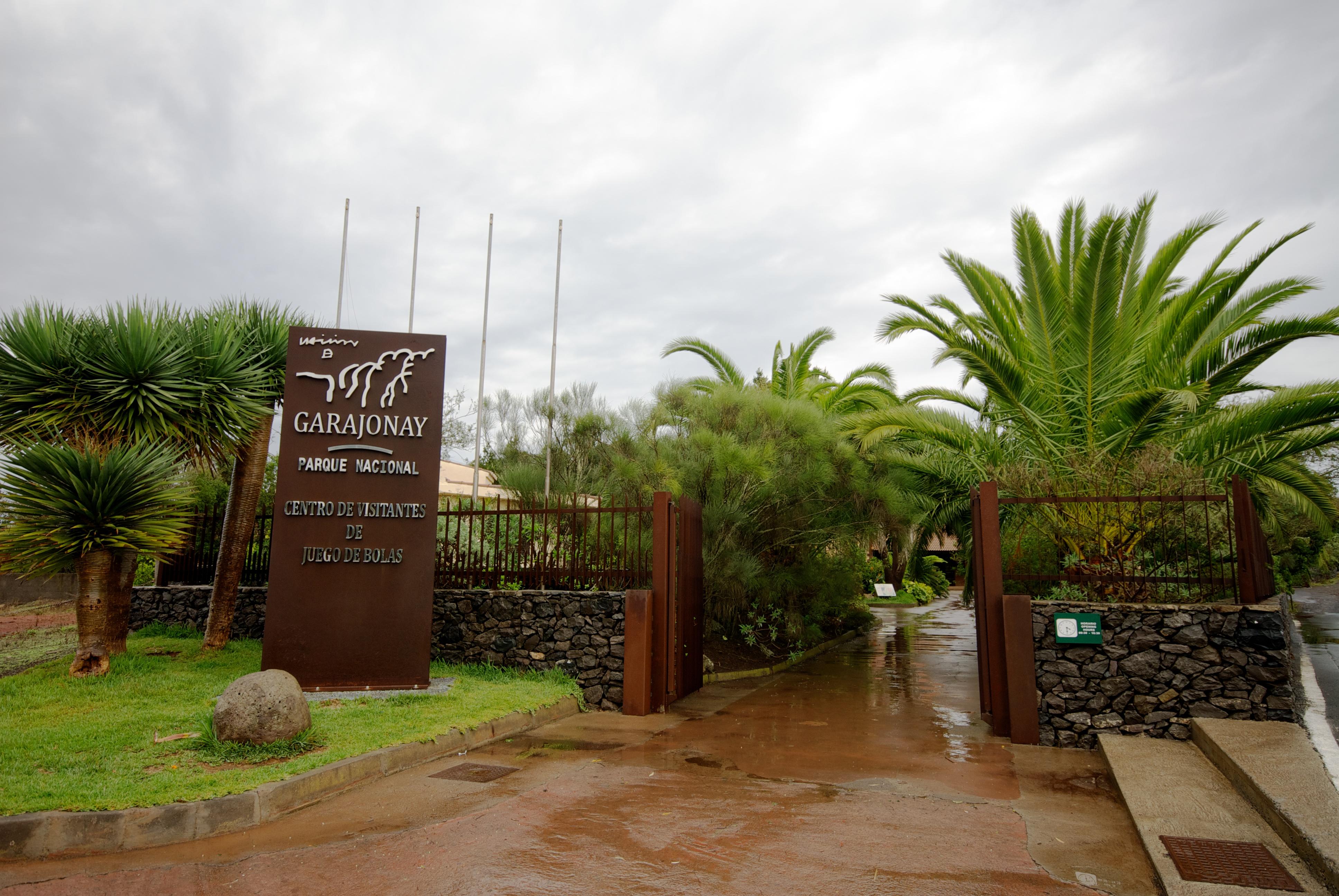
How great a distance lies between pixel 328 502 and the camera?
366 inches

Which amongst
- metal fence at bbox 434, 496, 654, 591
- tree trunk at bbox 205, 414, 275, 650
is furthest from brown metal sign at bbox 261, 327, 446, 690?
tree trunk at bbox 205, 414, 275, 650

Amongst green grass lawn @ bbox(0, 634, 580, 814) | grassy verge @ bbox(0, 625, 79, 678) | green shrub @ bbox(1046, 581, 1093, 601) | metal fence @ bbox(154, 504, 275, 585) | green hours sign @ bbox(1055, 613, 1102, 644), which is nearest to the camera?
green grass lawn @ bbox(0, 634, 580, 814)

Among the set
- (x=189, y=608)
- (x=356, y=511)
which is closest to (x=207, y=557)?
(x=189, y=608)

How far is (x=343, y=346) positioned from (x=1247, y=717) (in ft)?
32.0

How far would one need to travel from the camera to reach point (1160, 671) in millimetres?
7438

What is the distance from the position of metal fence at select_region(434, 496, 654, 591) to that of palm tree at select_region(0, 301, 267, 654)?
3.01 m

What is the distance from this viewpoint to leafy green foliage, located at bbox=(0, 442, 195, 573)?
336 inches

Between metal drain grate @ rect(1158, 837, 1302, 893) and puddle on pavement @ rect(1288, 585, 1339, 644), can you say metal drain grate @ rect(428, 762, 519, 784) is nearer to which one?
metal drain grate @ rect(1158, 837, 1302, 893)

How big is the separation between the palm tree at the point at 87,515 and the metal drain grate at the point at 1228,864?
376 inches

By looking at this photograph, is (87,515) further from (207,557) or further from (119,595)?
(207,557)

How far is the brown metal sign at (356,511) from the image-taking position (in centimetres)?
905

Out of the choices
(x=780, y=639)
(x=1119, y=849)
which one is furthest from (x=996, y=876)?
(x=780, y=639)

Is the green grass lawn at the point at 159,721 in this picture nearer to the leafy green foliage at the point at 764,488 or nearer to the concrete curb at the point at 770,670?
the concrete curb at the point at 770,670

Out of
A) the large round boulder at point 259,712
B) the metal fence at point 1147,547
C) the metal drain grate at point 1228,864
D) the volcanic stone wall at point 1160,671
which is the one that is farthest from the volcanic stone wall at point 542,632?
the metal drain grate at point 1228,864
